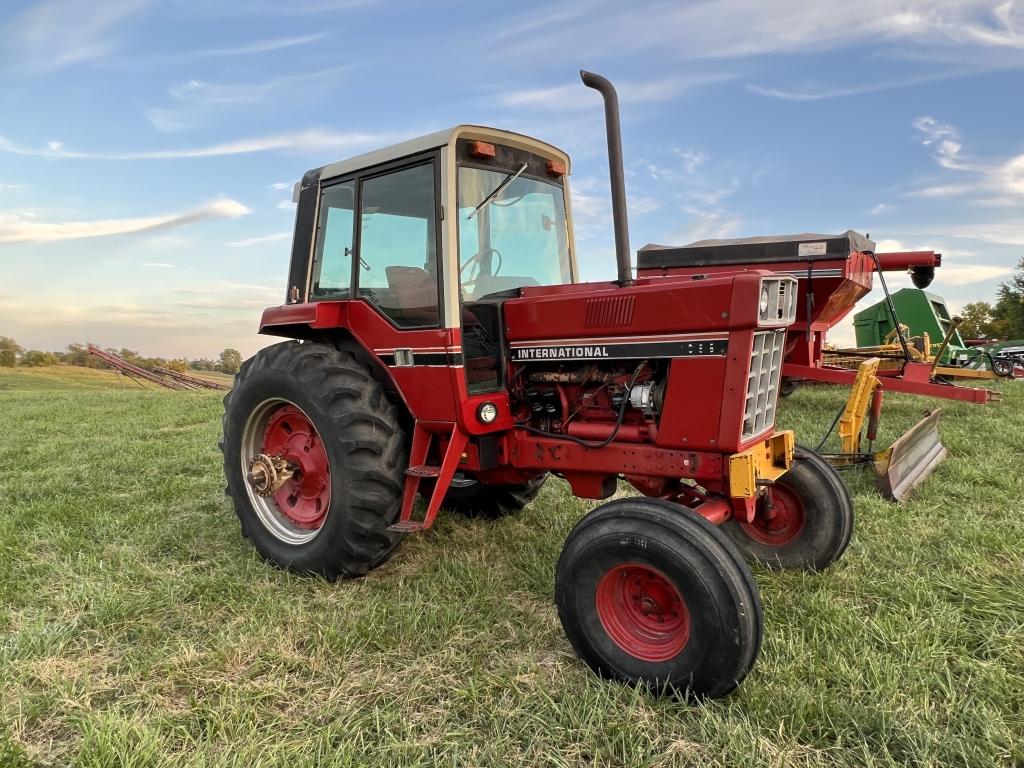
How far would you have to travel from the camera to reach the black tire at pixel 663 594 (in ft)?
8.16

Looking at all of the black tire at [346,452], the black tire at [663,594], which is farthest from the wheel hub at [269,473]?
the black tire at [663,594]

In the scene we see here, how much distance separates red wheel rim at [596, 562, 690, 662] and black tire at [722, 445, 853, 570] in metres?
1.07

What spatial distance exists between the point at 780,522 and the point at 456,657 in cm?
204

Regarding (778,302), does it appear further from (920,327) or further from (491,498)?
(920,327)

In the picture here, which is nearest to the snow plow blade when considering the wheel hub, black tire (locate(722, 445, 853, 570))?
black tire (locate(722, 445, 853, 570))

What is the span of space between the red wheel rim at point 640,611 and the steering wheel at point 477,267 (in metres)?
1.65

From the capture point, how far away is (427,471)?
3.49m

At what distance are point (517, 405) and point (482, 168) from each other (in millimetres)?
1252

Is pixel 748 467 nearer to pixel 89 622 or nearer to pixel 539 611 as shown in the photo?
pixel 539 611

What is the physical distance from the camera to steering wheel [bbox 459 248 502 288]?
3.59m

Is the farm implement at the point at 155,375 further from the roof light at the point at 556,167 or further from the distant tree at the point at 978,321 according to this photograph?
the distant tree at the point at 978,321

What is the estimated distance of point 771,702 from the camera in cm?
246

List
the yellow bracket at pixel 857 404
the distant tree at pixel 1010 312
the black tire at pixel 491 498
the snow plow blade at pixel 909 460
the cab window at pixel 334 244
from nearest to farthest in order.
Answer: the cab window at pixel 334 244, the black tire at pixel 491 498, the snow plow blade at pixel 909 460, the yellow bracket at pixel 857 404, the distant tree at pixel 1010 312

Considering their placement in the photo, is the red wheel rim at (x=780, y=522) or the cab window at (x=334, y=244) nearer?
the red wheel rim at (x=780, y=522)
